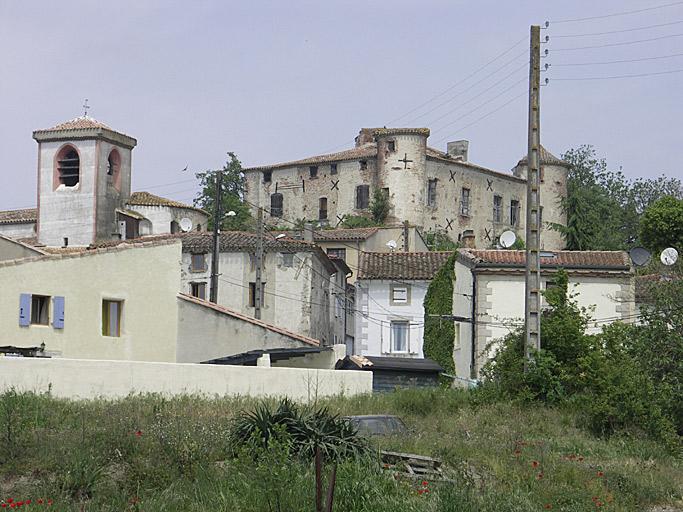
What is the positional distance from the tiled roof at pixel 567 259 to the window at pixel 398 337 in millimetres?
4678

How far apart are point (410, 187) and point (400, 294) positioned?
3788 cm

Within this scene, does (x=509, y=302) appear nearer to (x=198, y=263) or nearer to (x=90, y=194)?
(x=198, y=263)

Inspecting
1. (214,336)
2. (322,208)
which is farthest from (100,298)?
(322,208)

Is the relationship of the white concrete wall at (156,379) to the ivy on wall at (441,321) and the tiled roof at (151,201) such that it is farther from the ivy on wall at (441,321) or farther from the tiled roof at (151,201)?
the tiled roof at (151,201)

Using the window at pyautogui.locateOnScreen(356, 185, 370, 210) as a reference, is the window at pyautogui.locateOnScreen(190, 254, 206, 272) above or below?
below

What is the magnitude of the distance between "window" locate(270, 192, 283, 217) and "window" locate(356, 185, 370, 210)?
7.46 meters

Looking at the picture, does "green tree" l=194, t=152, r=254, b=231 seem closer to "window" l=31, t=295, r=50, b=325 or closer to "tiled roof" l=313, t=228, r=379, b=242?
"tiled roof" l=313, t=228, r=379, b=242

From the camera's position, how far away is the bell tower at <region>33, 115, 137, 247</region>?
71750mm

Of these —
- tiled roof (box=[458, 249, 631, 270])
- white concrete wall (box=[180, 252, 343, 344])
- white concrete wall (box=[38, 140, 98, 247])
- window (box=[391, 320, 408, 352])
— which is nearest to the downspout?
tiled roof (box=[458, 249, 631, 270])

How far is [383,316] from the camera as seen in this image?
54156 mm

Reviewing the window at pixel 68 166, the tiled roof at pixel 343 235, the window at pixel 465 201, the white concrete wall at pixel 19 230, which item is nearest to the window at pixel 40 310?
the tiled roof at pixel 343 235

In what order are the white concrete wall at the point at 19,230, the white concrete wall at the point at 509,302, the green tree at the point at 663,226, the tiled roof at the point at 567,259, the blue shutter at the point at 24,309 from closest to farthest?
the blue shutter at the point at 24,309, the white concrete wall at the point at 509,302, the tiled roof at the point at 567,259, the green tree at the point at 663,226, the white concrete wall at the point at 19,230

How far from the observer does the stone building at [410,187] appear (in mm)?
91188

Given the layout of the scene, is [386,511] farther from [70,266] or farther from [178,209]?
[178,209]
